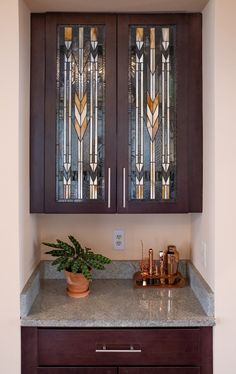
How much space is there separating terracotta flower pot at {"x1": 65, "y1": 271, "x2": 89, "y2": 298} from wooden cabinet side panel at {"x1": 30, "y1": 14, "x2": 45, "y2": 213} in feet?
1.62

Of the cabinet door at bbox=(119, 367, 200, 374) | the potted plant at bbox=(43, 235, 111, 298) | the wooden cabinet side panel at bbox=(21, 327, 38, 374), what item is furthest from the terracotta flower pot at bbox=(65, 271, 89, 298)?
the cabinet door at bbox=(119, 367, 200, 374)

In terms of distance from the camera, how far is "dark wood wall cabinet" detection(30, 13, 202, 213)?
1974 millimetres

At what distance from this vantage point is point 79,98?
1.99 metres

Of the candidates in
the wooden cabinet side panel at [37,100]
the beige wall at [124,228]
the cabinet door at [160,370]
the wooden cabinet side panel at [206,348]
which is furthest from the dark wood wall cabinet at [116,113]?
the cabinet door at [160,370]

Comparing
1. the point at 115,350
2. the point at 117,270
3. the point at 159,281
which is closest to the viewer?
the point at 115,350

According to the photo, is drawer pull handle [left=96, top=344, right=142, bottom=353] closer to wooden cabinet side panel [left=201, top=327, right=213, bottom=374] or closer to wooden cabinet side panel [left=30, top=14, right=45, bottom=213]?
wooden cabinet side panel [left=201, top=327, right=213, bottom=374]

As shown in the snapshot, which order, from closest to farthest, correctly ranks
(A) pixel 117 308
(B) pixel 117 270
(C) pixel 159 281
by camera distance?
1. (A) pixel 117 308
2. (C) pixel 159 281
3. (B) pixel 117 270

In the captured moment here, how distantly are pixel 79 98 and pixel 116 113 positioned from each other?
21 cm

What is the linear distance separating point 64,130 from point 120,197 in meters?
0.45
